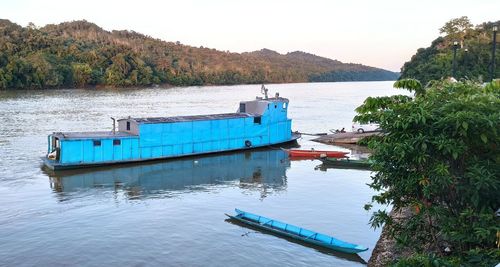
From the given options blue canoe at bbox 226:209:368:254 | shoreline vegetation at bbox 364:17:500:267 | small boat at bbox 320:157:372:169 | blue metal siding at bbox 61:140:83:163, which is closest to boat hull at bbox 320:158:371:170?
small boat at bbox 320:157:372:169

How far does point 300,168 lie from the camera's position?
32.6m

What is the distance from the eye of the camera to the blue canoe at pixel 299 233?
16.4 m

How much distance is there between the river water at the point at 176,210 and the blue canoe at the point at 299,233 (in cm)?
29

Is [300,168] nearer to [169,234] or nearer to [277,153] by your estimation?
[277,153]

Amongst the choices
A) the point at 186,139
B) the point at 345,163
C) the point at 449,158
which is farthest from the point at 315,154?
the point at 449,158

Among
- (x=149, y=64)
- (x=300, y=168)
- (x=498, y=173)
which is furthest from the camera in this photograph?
(x=149, y=64)

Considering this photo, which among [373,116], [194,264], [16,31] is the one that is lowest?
[194,264]

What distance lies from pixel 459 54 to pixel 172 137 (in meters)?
67.4

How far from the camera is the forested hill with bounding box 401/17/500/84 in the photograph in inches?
3204

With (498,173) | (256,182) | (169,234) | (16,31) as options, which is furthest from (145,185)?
(16,31)

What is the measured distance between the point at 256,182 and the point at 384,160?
762 inches

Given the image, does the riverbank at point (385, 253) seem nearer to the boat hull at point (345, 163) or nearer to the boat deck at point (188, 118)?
the boat hull at point (345, 163)

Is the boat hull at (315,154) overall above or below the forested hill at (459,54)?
below

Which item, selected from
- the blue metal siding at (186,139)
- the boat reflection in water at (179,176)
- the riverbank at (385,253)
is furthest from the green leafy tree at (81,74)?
the riverbank at (385,253)
